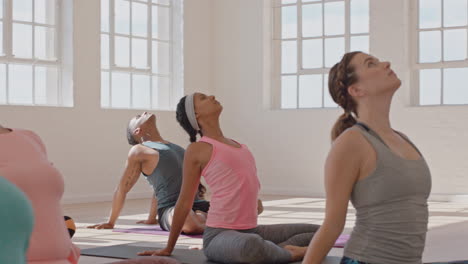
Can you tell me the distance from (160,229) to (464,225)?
8.10 feet

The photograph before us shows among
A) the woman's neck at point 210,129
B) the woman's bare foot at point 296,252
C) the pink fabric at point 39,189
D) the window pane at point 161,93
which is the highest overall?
the window pane at point 161,93

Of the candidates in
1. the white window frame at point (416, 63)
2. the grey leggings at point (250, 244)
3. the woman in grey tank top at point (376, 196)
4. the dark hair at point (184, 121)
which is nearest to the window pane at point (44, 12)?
the white window frame at point (416, 63)

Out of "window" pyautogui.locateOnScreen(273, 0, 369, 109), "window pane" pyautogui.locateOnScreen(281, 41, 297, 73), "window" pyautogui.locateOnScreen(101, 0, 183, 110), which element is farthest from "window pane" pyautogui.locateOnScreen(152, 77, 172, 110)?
"window pane" pyautogui.locateOnScreen(281, 41, 297, 73)

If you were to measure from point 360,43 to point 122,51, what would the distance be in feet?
9.57

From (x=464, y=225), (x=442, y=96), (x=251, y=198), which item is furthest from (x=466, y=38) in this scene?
(x=251, y=198)

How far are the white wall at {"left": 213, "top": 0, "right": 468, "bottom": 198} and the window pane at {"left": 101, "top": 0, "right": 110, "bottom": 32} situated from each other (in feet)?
6.16

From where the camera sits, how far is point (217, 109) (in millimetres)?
4516

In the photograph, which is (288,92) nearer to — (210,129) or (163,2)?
(163,2)

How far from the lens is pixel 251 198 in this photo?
443cm

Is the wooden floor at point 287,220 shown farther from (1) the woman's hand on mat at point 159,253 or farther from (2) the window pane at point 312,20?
(2) the window pane at point 312,20

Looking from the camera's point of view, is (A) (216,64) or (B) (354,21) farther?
(A) (216,64)

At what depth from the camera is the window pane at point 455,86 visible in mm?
9455

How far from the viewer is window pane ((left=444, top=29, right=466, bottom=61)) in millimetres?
9477

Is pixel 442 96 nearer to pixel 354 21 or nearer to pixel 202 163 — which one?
pixel 354 21
